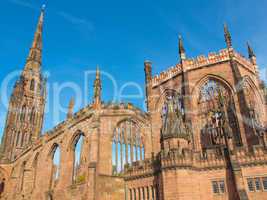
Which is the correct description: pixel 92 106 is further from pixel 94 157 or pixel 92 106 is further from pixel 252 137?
pixel 252 137

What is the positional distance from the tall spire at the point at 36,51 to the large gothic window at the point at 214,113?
48.4 m

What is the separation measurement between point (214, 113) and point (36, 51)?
5462cm

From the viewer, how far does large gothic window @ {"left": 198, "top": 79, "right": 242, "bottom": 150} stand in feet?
82.0

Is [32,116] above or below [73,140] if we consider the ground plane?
above

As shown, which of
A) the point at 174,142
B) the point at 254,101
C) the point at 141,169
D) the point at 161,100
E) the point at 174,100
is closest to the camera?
the point at 174,142

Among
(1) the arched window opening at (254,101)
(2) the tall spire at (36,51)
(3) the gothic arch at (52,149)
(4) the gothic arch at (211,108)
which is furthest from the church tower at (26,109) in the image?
(1) the arched window opening at (254,101)

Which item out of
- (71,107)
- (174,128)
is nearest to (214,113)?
(174,128)

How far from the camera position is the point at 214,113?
2598 cm

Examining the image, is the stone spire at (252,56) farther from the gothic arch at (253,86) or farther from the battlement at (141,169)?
the battlement at (141,169)

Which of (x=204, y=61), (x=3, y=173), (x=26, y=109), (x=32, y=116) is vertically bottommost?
(x=3, y=173)

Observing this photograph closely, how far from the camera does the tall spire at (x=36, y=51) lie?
6531cm

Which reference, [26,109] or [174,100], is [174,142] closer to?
[174,100]

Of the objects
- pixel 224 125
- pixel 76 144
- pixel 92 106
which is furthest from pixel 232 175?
pixel 76 144

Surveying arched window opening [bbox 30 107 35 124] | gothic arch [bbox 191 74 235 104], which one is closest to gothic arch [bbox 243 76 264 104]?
gothic arch [bbox 191 74 235 104]
